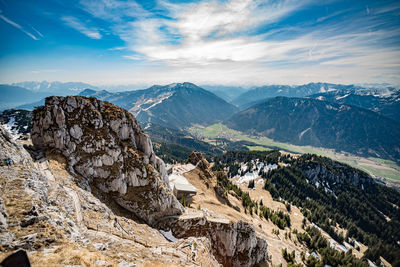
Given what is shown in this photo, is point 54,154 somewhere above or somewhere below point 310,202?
above

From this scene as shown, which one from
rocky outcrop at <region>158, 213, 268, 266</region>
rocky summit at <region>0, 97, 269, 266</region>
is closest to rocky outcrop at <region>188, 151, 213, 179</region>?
rocky outcrop at <region>158, 213, 268, 266</region>

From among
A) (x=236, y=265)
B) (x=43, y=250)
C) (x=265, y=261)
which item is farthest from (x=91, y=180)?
(x=265, y=261)

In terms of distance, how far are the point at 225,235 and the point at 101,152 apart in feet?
113

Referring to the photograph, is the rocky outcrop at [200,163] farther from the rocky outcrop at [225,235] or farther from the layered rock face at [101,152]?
the layered rock face at [101,152]

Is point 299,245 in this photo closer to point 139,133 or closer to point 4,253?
point 139,133

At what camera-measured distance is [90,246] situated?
17.8 metres

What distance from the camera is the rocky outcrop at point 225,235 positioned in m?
36.9

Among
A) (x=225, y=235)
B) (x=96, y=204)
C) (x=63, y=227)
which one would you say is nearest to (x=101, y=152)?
(x=96, y=204)

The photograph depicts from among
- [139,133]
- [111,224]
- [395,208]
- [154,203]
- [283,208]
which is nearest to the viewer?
[111,224]

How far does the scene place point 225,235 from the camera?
4116 cm

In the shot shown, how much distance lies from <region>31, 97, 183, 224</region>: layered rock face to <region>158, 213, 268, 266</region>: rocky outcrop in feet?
11.3

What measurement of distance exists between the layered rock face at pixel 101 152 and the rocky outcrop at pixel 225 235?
346 cm

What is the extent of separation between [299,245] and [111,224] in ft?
315

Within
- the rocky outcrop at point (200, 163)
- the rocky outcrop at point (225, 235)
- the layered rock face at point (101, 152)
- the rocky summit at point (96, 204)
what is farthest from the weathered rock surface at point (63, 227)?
the rocky outcrop at point (200, 163)
